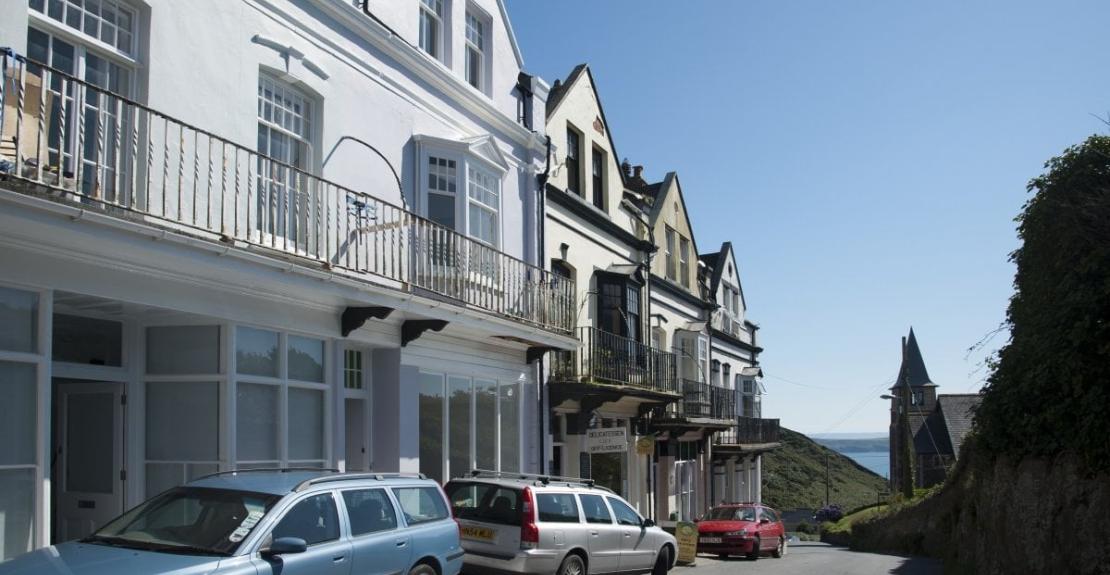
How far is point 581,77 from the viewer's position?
23812mm

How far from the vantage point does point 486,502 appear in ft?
42.0

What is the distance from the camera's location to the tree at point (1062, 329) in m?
10.3

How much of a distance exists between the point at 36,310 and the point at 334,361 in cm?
455

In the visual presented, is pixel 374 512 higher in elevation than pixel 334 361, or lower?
lower

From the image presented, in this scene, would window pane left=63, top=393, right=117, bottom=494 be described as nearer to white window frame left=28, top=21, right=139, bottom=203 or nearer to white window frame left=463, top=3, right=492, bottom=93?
white window frame left=28, top=21, right=139, bottom=203

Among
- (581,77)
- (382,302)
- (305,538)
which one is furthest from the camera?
(581,77)

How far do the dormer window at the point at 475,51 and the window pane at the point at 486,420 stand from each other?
210 inches

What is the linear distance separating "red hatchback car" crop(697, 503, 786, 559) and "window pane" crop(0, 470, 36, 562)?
684 inches

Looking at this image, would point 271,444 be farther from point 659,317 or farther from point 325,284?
point 659,317

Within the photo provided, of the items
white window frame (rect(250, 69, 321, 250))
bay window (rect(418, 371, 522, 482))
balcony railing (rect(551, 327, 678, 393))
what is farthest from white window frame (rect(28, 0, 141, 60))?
balcony railing (rect(551, 327, 678, 393))

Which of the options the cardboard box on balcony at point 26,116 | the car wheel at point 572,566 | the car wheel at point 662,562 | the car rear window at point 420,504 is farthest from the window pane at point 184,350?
the car wheel at point 662,562

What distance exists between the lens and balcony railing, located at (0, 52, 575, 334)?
28.2 ft

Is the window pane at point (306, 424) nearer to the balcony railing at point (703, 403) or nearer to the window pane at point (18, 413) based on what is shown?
the window pane at point (18, 413)

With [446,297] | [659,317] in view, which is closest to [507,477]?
[446,297]
